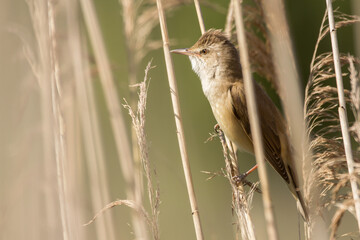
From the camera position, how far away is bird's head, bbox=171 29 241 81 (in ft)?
10.7

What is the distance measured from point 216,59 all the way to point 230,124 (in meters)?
0.45

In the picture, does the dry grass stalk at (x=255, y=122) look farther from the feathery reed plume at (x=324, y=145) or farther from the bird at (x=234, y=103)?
the bird at (x=234, y=103)

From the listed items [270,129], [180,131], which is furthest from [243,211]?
[270,129]

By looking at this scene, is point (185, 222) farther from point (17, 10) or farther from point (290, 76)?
point (290, 76)

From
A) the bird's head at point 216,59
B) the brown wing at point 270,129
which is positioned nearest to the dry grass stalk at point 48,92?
the bird's head at point 216,59

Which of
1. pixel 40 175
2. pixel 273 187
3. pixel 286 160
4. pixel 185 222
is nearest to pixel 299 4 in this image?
pixel 273 187

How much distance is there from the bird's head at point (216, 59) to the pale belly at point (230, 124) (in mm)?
185

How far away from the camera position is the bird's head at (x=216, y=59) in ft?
10.7

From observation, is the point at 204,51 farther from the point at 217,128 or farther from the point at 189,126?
the point at 189,126

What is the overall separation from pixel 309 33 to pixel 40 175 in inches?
238

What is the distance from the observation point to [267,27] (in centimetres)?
264

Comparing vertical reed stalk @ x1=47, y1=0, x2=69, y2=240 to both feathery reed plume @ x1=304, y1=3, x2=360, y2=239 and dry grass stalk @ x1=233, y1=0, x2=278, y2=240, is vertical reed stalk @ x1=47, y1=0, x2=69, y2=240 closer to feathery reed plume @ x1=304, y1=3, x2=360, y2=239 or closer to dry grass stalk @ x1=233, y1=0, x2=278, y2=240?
dry grass stalk @ x1=233, y1=0, x2=278, y2=240

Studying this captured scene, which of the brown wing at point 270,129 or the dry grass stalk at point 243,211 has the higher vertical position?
the brown wing at point 270,129

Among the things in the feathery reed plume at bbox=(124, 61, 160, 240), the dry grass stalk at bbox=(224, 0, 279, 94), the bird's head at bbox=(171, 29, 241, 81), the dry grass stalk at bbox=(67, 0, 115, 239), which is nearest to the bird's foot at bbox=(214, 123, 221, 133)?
the bird's head at bbox=(171, 29, 241, 81)
